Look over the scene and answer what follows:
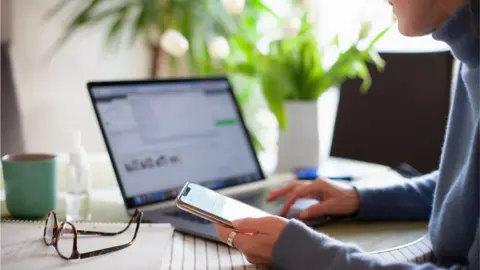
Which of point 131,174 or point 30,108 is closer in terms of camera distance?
point 131,174

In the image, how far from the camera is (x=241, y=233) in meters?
0.85

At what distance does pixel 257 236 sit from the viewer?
32.7 inches

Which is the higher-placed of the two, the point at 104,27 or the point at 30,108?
the point at 104,27

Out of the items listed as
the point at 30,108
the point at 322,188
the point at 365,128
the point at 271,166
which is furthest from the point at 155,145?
the point at 30,108

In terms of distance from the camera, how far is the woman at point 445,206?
0.79 meters

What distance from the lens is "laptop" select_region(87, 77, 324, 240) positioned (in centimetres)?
111

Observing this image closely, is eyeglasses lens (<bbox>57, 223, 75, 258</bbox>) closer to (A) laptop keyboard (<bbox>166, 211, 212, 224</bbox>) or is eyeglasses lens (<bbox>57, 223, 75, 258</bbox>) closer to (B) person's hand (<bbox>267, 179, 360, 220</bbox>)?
(A) laptop keyboard (<bbox>166, 211, 212, 224</bbox>)

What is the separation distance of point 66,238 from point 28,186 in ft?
0.62

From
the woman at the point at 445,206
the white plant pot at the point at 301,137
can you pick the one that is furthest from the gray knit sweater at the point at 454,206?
the white plant pot at the point at 301,137

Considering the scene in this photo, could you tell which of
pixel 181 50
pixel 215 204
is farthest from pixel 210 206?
pixel 181 50

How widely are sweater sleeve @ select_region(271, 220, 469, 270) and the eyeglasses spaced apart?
23cm

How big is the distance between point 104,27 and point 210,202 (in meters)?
2.11

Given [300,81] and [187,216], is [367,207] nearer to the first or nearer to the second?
[187,216]

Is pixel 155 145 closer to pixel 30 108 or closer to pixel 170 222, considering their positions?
pixel 170 222
